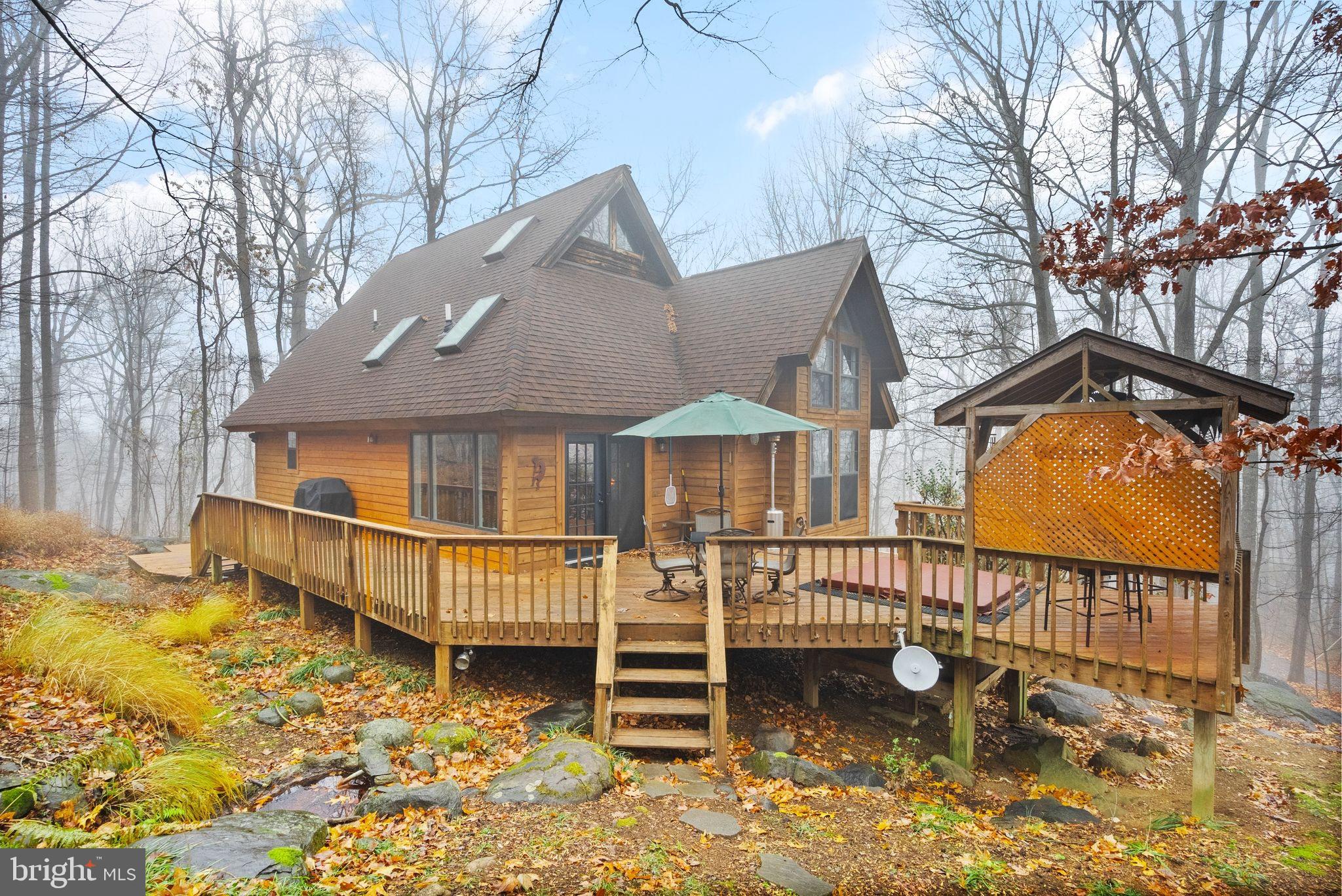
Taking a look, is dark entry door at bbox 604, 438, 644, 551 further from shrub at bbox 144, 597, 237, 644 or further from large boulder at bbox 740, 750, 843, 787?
shrub at bbox 144, 597, 237, 644

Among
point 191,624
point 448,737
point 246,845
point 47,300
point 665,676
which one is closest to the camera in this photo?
point 246,845

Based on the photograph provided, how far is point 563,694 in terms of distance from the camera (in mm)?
A: 6941

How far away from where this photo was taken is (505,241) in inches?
522

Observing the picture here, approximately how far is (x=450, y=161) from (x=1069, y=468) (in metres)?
21.4

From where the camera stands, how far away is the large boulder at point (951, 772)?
5895 mm

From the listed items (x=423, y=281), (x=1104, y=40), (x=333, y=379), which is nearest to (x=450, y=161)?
(x=423, y=281)

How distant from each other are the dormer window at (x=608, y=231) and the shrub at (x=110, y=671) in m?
9.58

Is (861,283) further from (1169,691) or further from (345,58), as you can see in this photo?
(345,58)

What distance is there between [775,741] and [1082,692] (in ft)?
20.6

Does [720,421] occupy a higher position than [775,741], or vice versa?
[720,421]

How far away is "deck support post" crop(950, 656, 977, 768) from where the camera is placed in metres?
6.35

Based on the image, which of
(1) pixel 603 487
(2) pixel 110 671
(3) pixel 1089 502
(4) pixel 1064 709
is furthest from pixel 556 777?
(4) pixel 1064 709

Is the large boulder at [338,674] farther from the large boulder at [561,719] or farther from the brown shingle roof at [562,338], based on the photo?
the brown shingle roof at [562,338]

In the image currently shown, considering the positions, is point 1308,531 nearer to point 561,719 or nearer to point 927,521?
point 927,521
